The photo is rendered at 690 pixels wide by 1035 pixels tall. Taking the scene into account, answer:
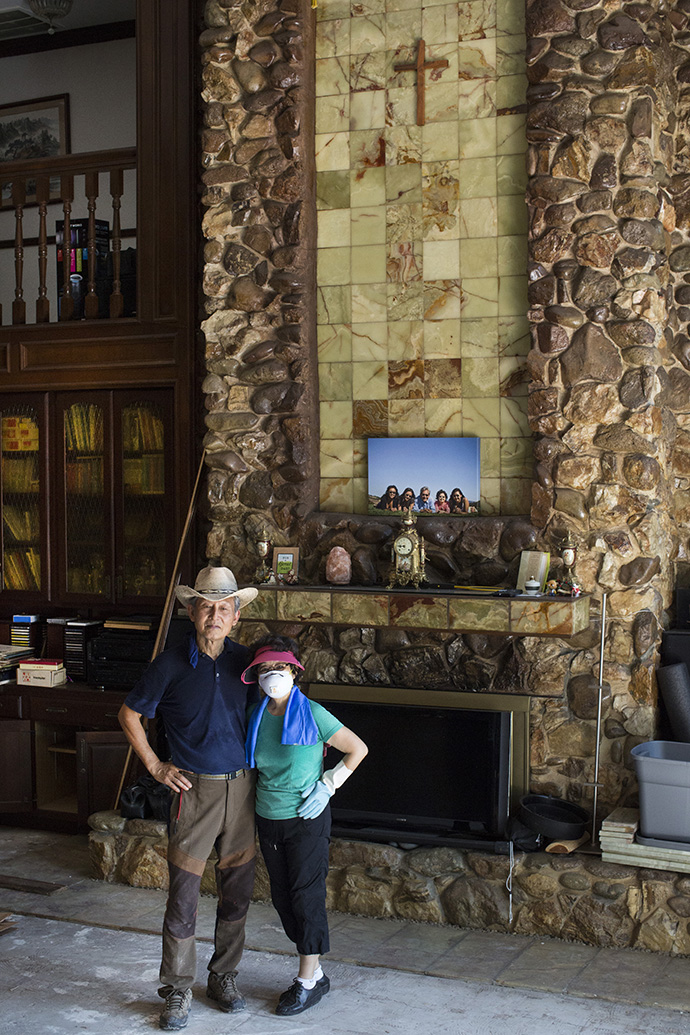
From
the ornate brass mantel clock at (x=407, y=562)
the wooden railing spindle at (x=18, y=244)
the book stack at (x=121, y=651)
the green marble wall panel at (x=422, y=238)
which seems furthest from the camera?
the wooden railing spindle at (x=18, y=244)

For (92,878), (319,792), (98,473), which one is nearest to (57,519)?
(98,473)

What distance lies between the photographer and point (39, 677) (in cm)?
628

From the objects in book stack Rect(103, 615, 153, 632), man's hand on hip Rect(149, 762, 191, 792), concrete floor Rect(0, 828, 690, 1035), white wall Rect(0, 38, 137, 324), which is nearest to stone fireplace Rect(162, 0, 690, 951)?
concrete floor Rect(0, 828, 690, 1035)

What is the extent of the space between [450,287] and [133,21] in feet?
12.4

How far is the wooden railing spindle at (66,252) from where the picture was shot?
6398 millimetres

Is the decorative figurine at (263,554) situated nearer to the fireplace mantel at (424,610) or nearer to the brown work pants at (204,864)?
the fireplace mantel at (424,610)

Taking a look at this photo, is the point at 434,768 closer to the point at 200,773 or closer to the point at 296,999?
the point at 296,999

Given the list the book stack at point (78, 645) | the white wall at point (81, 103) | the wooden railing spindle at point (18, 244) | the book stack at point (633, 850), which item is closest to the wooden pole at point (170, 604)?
the book stack at point (78, 645)

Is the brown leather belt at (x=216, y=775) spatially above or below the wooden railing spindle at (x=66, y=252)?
below

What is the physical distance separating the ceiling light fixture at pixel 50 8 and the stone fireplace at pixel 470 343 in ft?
6.29

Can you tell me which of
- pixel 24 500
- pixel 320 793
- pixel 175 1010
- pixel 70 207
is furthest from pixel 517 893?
pixel 70 207

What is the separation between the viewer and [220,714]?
3.88 metres

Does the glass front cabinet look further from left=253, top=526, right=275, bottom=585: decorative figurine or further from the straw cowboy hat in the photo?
the straw cowboy hat

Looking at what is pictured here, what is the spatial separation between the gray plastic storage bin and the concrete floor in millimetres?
491
